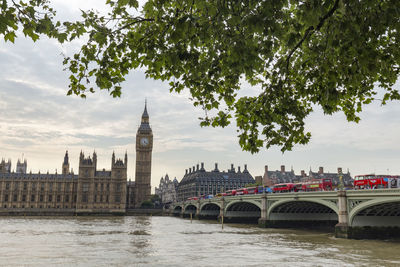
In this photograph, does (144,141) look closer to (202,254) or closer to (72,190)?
(72,190)

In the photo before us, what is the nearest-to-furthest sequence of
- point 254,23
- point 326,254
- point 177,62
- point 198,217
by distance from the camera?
point 254,23, point 177,62, point 326,254, point 198,217

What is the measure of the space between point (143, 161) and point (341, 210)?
115m

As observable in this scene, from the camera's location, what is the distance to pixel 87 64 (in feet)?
26.4

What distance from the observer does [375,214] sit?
3566 centimetres

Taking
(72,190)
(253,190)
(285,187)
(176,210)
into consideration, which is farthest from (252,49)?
(72,190)

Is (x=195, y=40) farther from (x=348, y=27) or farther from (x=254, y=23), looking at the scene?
(x=348, y=27)

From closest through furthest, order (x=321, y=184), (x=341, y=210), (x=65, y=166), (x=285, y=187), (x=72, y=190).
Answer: (x=341, y=210), (x=321, y=184), (x=285, y=187), (x=72, y=190), (x=65, y=166)

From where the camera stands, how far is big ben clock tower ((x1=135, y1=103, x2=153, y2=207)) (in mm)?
137375

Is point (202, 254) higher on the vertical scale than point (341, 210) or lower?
lower

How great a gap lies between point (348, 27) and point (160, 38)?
390cm

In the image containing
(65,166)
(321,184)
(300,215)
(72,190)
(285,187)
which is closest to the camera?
(321,184)

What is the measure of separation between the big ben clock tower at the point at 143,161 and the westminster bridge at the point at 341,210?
3062 inches

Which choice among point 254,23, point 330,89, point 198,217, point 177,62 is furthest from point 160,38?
point 198,217

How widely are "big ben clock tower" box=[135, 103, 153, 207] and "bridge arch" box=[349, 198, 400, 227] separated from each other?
353 feet
